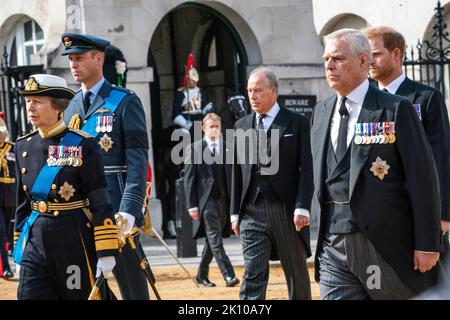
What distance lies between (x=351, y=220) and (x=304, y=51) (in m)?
12.6

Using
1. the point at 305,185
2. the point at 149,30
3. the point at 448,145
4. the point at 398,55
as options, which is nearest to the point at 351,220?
the point at 448,145

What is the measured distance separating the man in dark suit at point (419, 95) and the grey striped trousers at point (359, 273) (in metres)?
0.97

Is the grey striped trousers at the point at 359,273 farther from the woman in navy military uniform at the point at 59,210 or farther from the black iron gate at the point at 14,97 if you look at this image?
the black iron gate at the point at 14,97

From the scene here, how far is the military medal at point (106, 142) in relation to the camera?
26.7 ft

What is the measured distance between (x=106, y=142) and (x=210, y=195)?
5364 millimetres

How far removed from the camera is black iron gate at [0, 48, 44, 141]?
16922mm

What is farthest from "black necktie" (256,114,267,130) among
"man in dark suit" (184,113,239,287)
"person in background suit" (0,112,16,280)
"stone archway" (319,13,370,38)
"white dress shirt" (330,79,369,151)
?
"stone archway" (319,13,370,38)

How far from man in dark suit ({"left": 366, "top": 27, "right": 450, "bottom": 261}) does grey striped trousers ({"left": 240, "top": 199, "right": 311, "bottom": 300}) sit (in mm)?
1665

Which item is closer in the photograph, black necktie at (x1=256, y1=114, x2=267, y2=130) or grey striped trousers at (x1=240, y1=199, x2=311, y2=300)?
grey striped trousers at (x1=240, y1=199, x2=311, y2=300)

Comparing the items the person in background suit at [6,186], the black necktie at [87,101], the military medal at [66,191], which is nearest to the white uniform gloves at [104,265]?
the military medal at [66,191]

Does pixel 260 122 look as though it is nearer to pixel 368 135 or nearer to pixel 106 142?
pixel 106 142

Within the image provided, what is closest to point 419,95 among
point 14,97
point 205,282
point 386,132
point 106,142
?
point 386,132

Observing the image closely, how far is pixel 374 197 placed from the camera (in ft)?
21.4

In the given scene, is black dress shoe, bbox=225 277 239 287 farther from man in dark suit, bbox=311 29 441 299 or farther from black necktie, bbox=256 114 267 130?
man in dark suit, bbox=311 29 441 299
